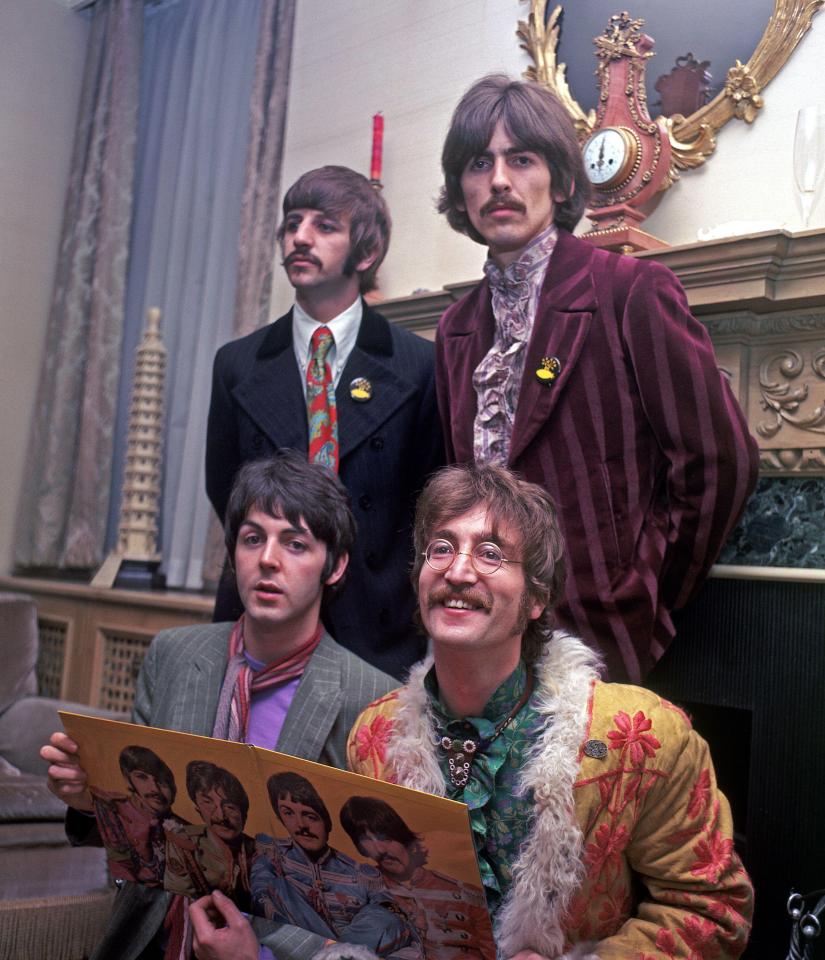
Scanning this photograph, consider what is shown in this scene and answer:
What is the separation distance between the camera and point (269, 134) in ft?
11.6

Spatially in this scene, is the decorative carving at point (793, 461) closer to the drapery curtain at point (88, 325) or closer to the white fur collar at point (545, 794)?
the white fur collar at point (545, 794)

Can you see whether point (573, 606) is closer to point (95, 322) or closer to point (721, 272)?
point (721, 272)

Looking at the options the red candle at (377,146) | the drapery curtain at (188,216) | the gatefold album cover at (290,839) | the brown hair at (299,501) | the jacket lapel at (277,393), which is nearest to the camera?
the gatefold album cover at (290,839)

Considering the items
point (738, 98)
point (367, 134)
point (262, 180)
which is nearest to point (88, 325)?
point (262, 180)

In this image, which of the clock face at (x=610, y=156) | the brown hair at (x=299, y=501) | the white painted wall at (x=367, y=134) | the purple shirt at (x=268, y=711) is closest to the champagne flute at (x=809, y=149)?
the white painted wall at (x=367, y=134)

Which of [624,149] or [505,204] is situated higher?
[624,149]

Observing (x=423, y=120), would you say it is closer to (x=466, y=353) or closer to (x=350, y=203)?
(x=350, y=203)

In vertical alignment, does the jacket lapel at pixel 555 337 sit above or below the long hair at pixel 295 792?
above

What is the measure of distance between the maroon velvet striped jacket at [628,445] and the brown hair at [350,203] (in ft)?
1.25

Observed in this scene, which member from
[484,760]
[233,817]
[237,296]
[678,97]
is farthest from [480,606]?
[237,296]

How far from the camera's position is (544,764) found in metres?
1.22

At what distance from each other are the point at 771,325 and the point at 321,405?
78cm

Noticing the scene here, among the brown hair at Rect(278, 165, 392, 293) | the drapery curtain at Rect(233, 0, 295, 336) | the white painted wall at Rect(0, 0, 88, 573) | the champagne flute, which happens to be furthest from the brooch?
the white painted wall at Rect(0, 0, 88, 573)

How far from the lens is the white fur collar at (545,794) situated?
1.18 m
